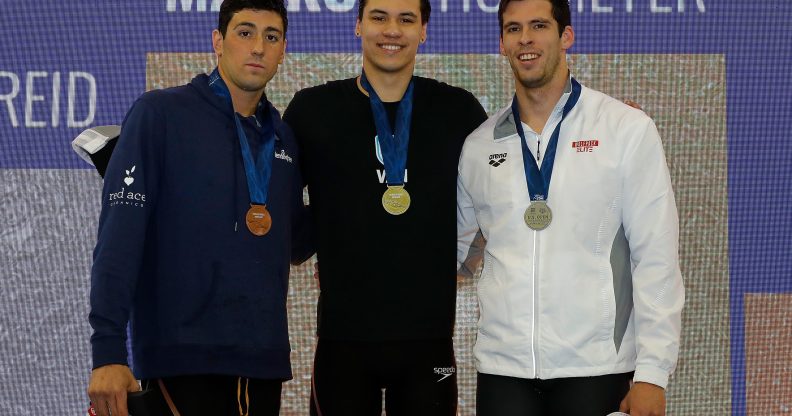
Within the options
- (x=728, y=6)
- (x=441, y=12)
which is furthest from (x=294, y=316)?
(x=728, y=6)

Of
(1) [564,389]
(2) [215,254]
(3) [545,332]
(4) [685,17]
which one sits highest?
(4) [685,17]

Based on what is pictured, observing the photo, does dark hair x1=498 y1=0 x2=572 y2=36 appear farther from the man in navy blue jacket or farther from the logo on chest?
the man in navy blue jacket

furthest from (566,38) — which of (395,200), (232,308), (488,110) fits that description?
(488,110)

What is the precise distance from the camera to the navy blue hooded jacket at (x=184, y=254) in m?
2.08

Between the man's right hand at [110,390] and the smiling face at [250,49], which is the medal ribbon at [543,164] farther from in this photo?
the man's right hand at [110,390]

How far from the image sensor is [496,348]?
226 centimetres

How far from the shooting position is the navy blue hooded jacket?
2.08 m

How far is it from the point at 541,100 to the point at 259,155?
31.1 inches

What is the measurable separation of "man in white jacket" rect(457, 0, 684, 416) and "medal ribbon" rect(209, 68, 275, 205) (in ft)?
1.97

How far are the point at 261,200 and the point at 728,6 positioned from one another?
3.33m

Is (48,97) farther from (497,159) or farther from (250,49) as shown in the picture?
(497,159)

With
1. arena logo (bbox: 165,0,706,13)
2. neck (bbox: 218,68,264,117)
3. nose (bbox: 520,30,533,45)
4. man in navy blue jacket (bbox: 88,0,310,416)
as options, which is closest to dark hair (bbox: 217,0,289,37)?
neck (bbox: 218,68,264,117)

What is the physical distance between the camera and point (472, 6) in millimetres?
4504

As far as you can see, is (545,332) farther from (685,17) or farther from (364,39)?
(685,17)
